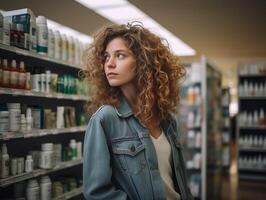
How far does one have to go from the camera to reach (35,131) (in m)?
2.74

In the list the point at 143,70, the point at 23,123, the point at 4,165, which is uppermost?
the point at 143,70

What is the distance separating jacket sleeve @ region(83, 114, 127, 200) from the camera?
1396 mm

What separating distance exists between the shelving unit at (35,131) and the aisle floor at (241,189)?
3.01 meters

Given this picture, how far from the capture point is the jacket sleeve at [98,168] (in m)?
1.40

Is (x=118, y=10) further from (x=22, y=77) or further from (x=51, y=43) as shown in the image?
(x=22, y=77)

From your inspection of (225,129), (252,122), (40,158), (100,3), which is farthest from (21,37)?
(252,122)

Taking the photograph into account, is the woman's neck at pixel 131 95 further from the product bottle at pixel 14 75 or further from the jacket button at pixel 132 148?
the product bottle at pixel 14 75

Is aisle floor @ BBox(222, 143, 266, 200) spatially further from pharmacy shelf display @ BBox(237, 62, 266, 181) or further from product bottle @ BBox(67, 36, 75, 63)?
product bottle @ BBox(67, 36, 75, 63)

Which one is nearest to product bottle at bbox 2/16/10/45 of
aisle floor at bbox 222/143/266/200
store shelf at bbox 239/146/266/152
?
aisle floor at bbox 222/143/266/200

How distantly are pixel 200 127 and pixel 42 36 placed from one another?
10.7 ft

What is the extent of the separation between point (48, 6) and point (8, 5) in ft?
2.11

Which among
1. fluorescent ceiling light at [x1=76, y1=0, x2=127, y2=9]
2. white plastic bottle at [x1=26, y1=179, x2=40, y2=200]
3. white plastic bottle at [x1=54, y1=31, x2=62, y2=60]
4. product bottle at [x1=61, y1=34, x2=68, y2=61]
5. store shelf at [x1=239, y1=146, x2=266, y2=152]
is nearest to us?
white plastic bottle at [x1=26, y1=179, x2=40, y2=200]

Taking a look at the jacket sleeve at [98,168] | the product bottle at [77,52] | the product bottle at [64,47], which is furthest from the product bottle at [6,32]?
the jacket sleeve at [98,168]

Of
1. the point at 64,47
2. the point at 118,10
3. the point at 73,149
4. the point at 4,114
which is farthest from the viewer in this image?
the point at 118,10
